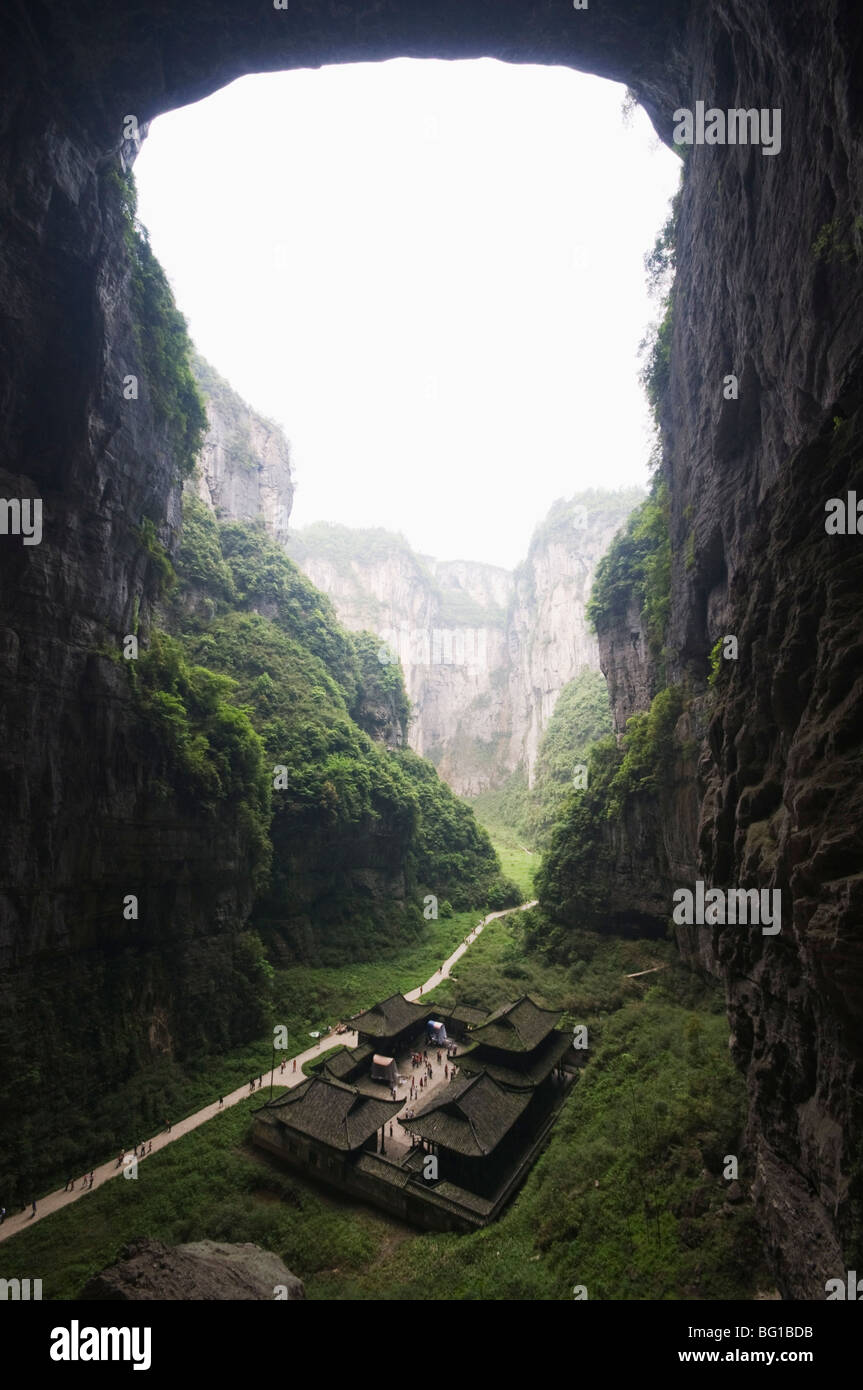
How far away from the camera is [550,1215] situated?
12500 millimetres

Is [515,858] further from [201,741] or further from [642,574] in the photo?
[201,741]

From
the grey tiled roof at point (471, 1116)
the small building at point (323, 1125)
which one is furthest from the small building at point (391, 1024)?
the grey tiled roof at point (471, 1116)

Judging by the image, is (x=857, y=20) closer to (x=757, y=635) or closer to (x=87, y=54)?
(x=757, y=635)

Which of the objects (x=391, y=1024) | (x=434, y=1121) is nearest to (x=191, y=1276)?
(x=434, y=1121)

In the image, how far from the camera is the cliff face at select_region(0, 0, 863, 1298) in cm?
713

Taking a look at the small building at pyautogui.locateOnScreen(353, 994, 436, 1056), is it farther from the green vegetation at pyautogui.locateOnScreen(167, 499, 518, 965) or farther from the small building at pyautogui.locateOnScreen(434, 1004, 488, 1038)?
the green vegetation at pyautogui.locateOnScreen(167, 499, 518, 965)

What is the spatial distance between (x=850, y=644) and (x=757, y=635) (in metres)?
2.59

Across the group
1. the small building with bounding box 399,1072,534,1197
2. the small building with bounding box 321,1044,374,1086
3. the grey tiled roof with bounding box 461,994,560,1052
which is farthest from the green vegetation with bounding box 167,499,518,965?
the small building with bounding box 399,1072,534,1197

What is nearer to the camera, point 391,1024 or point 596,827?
point 391,1024

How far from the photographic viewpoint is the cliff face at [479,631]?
90.0 m

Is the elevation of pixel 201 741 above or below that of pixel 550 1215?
above

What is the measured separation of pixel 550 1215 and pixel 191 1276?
6977mm

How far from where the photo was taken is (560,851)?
95.2ft
